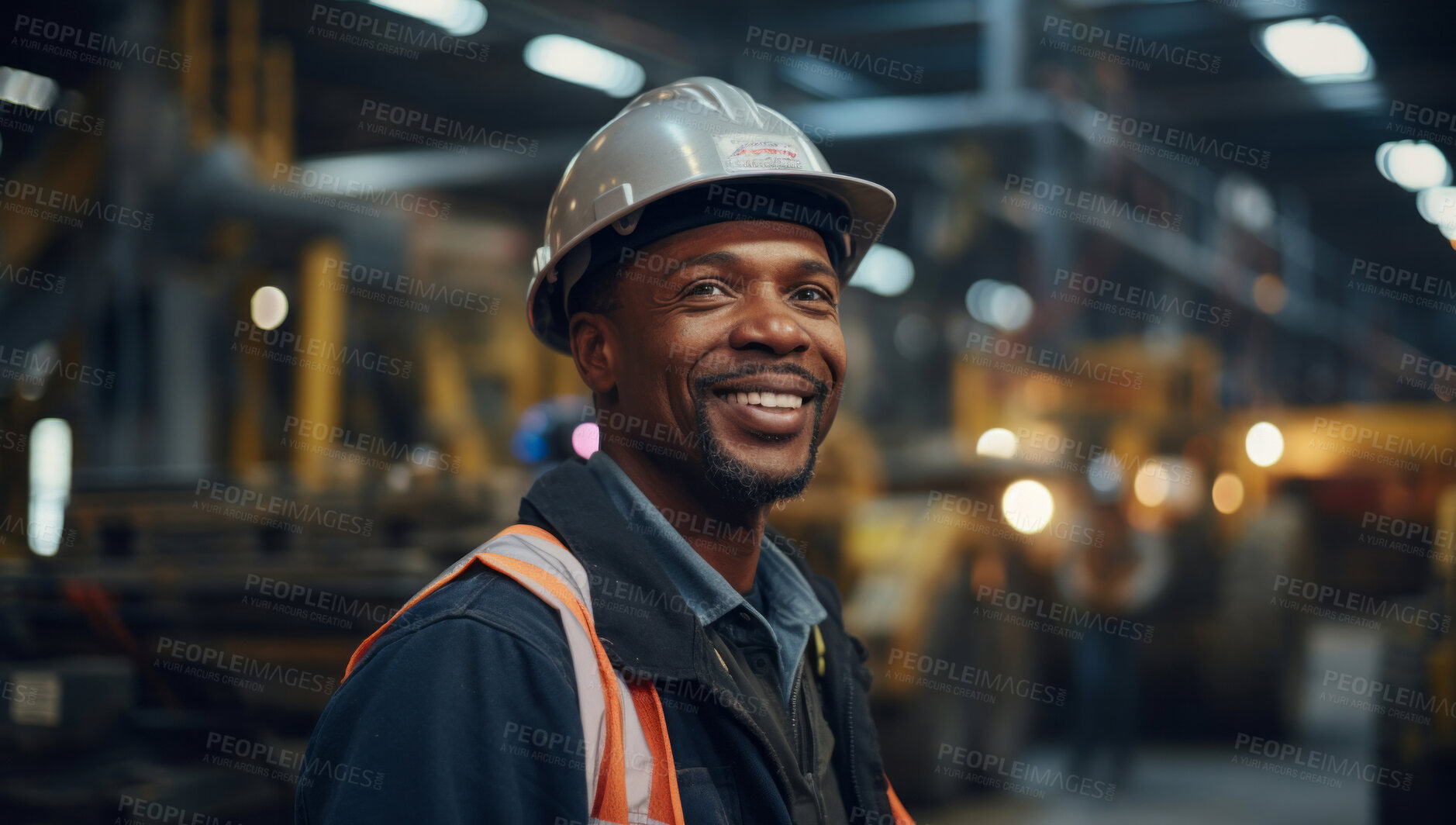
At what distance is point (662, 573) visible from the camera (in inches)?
59.9

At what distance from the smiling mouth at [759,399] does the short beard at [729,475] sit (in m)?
0.03

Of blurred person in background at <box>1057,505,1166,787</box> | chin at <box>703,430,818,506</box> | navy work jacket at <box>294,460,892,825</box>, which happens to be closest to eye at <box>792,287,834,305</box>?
chin at <box>703,430,818,506</box>

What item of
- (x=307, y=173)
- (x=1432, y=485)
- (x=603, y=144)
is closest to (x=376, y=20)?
(x=307, y=173)

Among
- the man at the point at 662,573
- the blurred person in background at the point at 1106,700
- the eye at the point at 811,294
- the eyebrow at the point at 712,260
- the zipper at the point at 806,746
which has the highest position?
the eyebrow at the point at 712,260

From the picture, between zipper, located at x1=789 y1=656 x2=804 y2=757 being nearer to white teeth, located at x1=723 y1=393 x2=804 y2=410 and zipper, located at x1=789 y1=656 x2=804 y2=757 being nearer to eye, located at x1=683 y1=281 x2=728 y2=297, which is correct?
white teeth, located at x1=723 y1=393 x2=804 y2=410

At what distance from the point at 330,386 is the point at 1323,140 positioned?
1507cm

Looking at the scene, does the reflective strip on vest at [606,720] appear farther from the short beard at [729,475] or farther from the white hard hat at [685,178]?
the white hard hat at [685,178]

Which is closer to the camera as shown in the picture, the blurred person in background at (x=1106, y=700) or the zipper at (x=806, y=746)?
the zipper at (x=806, y=746)

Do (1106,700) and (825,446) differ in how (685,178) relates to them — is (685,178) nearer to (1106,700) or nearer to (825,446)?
(825,446)

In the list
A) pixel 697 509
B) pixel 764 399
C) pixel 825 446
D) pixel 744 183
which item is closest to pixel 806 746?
pixel 697 509

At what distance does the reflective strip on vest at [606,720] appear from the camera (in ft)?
4.19

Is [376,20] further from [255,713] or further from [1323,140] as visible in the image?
[1323,140]

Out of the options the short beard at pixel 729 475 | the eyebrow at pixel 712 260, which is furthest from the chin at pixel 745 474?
the eyebrow at pixel 712 260

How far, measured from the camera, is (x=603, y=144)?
5.85ft
